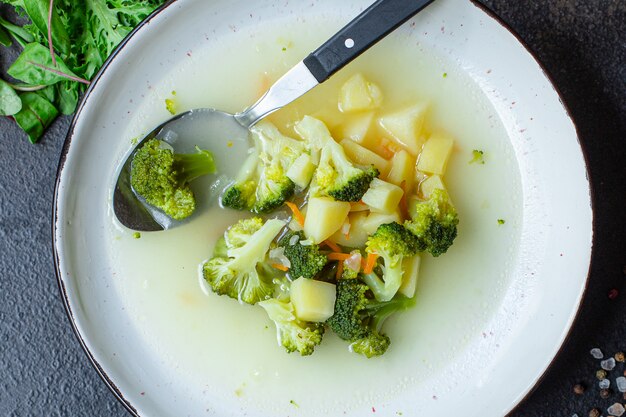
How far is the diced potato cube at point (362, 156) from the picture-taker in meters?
2.37

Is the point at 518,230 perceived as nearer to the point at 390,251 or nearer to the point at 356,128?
the point at 390,251

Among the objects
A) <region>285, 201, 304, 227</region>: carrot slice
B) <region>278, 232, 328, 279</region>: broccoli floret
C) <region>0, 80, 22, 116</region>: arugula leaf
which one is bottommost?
<region>278, 232, 328, 279</region>: broccoli floret

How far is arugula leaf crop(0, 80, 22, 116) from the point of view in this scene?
2588 mm

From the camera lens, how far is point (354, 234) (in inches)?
93.5

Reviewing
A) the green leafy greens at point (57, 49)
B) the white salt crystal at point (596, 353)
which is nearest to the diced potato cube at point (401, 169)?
the white salt crystal at point (596, 353)

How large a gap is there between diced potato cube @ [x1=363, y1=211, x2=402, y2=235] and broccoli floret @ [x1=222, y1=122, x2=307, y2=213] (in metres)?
0.30

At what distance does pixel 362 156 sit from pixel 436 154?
272 mm

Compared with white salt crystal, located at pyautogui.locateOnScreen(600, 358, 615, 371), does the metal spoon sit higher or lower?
higher

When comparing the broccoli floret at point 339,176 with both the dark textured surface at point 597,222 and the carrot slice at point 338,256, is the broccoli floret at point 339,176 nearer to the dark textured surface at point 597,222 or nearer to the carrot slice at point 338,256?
the carrot slice at point 338,256

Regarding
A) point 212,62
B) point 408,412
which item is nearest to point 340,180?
point 212,62

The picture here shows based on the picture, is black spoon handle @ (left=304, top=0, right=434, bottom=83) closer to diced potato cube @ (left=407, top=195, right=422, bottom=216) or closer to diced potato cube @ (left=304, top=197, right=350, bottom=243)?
diced potato cube @ (left=304, top=197, right=350, bottom=243)

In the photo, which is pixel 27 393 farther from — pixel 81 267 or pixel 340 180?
pixel 340 180

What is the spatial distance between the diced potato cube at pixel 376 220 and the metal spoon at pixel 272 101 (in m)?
0.52

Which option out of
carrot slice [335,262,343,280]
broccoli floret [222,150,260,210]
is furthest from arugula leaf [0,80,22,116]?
carrot slice [335,262,343,280]
